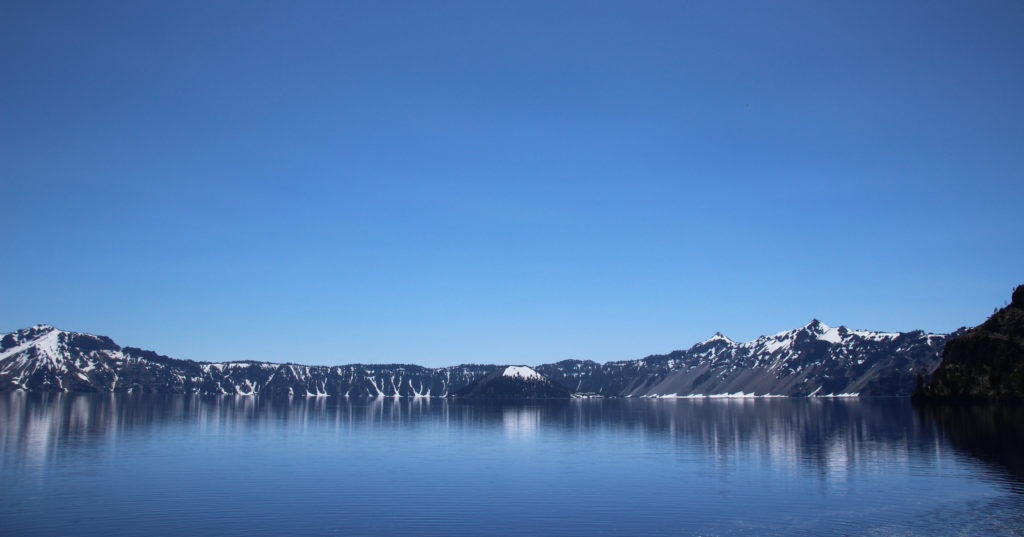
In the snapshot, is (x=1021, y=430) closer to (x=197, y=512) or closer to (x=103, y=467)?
(x=197, y=512)

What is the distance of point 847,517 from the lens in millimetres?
51844

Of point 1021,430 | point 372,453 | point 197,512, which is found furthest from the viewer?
point 1021,430

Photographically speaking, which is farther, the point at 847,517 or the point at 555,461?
the point at 555,461

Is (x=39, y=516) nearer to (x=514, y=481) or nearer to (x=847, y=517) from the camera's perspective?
(x=514, y=481)

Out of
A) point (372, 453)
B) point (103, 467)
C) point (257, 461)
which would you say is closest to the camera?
point (103, 467)

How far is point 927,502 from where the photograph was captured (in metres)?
57.3

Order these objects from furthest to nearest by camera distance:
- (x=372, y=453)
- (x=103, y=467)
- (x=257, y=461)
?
1. (x=372, y=453)
2. (x=257, y=461)
3. (x=103, y=467)

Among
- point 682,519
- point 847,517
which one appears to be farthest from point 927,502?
point 682,519

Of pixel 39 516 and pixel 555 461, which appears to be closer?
pixel 39 516

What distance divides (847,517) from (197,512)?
164ft

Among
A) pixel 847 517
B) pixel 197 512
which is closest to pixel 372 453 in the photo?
pixel 197 512

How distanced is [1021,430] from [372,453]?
11074 cm

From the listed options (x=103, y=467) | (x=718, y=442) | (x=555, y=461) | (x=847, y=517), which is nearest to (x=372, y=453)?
(x=555, y=461)

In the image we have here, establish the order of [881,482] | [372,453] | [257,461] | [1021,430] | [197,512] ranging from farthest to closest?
[1021,430] < [372,453] < [257,461] < [881,482] < [197,512]
